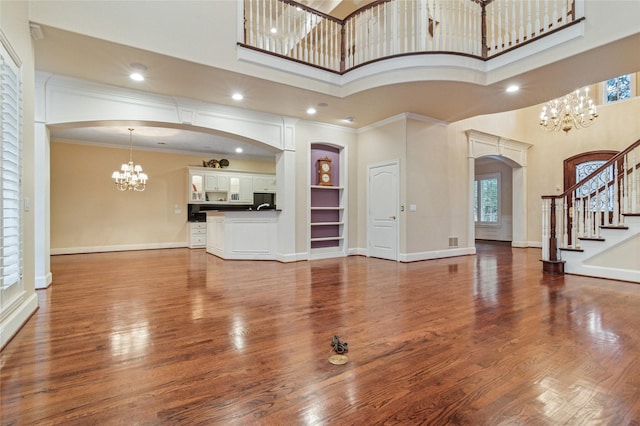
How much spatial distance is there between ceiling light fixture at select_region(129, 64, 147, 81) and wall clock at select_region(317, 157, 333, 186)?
3513 millimetres

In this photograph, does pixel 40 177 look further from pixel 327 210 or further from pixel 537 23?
pixel 537 23

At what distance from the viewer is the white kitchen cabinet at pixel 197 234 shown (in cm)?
910

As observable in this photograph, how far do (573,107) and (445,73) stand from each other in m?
3.92

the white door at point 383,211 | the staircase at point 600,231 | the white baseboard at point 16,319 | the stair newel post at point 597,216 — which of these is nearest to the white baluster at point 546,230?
the staircase at point 600,231

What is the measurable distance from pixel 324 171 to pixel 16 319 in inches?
205

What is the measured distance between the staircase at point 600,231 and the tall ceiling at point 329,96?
1.43 m

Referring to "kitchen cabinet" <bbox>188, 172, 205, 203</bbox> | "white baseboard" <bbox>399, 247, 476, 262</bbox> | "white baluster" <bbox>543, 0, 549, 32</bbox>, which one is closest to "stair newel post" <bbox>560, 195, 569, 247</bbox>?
"white baseboard" <bbox>399, 247, 476, 262</bbox>

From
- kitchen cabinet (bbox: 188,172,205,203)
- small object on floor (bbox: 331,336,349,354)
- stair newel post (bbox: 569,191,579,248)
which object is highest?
kitchen cabinet (bbox: 188,172,205,203)

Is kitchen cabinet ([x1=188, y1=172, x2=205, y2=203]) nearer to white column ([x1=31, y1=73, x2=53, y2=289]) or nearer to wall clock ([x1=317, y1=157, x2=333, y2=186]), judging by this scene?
wall clock ([x1=317, y1=157, x2=333, y2=186])

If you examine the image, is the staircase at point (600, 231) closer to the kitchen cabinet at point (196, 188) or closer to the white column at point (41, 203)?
the white column at point (41, 203)

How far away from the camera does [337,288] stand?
13.2 ft

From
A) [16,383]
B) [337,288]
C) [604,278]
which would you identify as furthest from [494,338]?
[604,278]

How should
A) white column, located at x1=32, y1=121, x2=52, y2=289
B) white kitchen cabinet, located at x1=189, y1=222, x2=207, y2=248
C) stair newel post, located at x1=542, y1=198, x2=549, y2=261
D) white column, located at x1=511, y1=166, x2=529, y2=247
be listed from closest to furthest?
1. white column, located at x1=32, y1=121, x2=52, y2=289
2. stair newel post, located at x1=542, y1=198, x2=549, y2=261
3. white column, located at x1=511, y1=166, x2=529, y2=247
4. white kitchen cabinet, located at x1=189, y1=222, x2=207, y2=248

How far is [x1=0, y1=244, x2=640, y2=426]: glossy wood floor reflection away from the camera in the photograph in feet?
5.05
